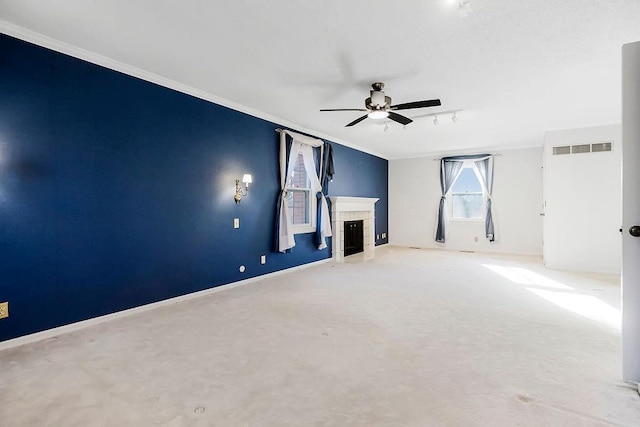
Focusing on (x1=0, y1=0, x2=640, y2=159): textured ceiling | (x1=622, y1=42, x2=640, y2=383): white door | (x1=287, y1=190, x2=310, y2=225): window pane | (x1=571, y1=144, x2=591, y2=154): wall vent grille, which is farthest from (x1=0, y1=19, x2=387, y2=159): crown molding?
(x1=571, y1=144, x2=591, y2=154): wall vent grille

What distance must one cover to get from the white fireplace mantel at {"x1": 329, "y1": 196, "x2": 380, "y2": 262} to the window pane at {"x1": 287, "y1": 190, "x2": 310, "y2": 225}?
731 millimetres

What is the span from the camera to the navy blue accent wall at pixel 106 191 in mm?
2580

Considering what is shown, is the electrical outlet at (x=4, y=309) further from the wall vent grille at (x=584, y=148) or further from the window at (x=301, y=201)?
the wall vent grille at (x=584, y=148)

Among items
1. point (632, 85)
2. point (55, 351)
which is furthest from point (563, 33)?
point (55, 351)

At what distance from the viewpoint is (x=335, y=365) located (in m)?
2.21

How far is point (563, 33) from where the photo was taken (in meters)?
2.58

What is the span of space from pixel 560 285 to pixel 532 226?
3.15 metres

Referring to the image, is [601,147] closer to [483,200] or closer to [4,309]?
[483,200]

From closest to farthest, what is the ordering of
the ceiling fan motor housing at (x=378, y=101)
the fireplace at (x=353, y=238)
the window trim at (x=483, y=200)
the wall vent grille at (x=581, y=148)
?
the ceiling fan motor housing at (x=378, y=101)
the wall vent grille at (x=581, y=148)
the fireplace at (x=353, y=238)
the window trim at (x=483, y=200)

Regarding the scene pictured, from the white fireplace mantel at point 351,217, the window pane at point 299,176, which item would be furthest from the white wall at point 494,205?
the window pane at point 299,176

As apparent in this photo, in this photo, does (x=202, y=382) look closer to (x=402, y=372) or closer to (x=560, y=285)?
(x=402, y=372)

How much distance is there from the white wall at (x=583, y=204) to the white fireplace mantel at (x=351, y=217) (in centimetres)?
355

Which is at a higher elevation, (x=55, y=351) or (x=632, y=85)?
(x=632, y=85)

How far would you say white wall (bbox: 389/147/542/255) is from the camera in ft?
23.5
